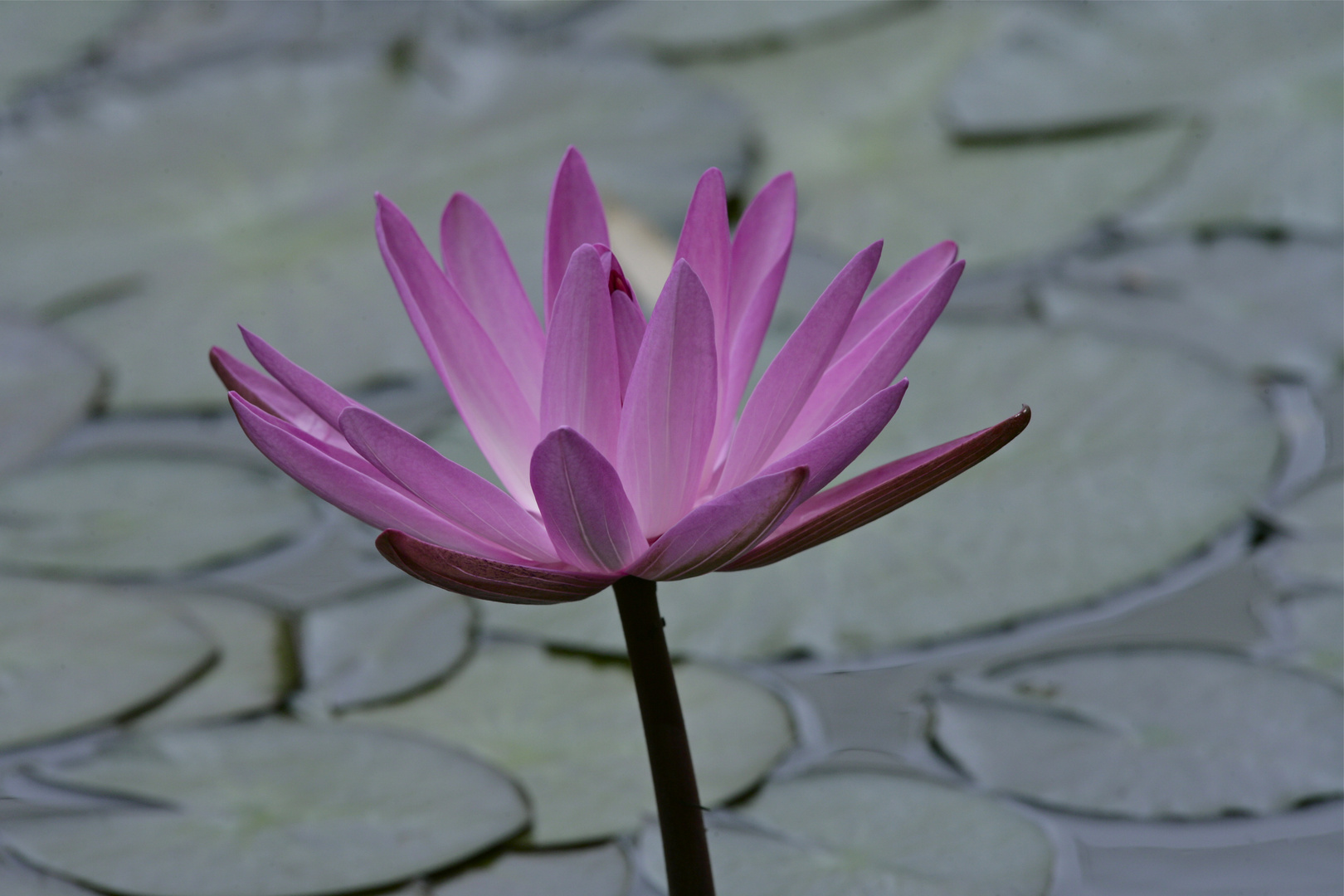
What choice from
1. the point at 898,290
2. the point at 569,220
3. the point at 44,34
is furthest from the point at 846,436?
the point at 44,34

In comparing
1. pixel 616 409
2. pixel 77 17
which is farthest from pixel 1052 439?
pixel 77 17

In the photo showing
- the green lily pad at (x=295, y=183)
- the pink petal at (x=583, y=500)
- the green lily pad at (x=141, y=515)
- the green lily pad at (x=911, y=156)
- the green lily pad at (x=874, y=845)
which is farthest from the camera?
the green lily pad at (x=911, y=156)

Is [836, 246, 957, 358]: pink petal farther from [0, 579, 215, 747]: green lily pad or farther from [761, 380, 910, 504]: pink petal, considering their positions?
[0, 579, 215, 747]: green lily pad

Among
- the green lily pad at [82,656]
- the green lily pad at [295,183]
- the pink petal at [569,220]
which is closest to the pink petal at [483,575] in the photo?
the pink petal at [569,220]

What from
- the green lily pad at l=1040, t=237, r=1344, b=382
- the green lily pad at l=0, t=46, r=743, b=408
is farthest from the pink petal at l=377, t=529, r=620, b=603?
the green lily pad at l=1040, t=237, r=1344, b=382

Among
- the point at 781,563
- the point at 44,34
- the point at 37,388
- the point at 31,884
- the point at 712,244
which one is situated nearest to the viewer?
the point at 712,244

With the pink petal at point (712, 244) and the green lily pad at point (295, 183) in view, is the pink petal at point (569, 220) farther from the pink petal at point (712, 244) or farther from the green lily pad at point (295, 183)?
the green lily pad at point (295, 183)

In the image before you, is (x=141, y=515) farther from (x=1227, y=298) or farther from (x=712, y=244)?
(x=1227, y=298)
